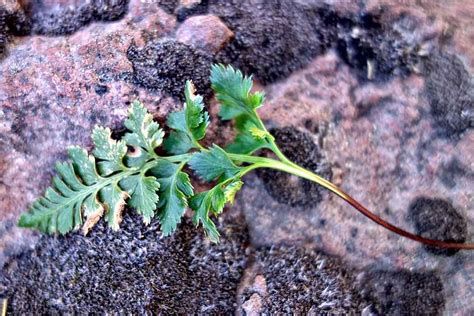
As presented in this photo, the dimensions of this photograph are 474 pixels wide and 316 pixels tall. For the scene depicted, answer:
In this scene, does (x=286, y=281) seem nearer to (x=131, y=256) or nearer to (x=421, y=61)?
(x=131, y=256)

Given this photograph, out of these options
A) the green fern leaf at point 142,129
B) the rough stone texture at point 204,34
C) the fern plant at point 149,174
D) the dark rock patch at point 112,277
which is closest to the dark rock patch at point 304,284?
the dark rock patch at point 112,277

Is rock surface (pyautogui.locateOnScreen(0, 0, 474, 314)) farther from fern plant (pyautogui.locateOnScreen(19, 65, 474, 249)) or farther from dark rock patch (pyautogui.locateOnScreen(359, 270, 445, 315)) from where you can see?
fern plant (pyautogui.locateOnScreen(19, 65, 474, 249))

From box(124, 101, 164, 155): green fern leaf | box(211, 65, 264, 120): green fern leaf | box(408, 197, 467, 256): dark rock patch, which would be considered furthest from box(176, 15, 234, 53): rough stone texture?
box(408, 197, 467, 256): dark rock patch

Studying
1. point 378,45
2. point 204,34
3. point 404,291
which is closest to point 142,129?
point 204,34

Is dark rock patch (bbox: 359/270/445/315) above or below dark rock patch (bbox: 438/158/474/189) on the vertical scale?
below

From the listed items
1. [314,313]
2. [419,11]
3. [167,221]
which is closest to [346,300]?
[314,313]

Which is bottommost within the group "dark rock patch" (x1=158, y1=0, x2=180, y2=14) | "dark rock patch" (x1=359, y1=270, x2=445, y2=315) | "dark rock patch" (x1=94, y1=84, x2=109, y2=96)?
"dark rock patch" (x1=359, y1=270, x2=445, y2=315)
